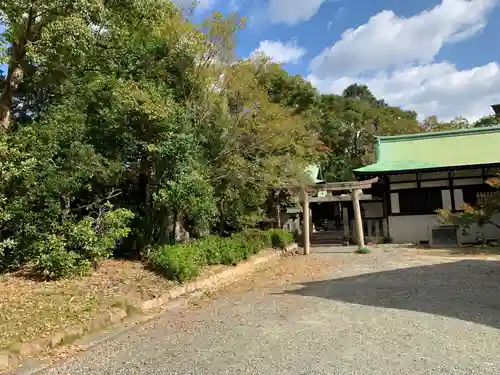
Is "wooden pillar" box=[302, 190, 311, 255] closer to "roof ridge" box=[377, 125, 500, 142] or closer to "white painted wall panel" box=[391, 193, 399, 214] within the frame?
"white painted wall panel" box=[391, 193, 399, 214]

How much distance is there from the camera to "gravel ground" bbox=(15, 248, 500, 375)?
14.4 ft

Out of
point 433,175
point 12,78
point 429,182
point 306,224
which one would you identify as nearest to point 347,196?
point 306,224

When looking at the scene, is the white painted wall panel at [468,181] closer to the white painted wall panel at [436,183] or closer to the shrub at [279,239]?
the white painted wall panel at [436,183]

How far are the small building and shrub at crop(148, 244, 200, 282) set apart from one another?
34.1 ft

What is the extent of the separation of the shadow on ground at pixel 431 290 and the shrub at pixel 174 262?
2.36m

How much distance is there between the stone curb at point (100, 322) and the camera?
5070 mm

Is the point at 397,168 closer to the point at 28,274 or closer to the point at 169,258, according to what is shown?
the point at 169,258

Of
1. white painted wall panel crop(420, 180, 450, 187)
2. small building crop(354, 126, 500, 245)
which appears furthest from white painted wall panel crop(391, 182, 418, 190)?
white painted wall panel crop(420, 180, 450, 187)

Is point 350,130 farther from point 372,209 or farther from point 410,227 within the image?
point 410,227

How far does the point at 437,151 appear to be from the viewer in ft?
64.0

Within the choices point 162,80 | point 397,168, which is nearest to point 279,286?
point 162,80

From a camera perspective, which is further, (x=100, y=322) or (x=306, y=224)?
(x=306, y=224)

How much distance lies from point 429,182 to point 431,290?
1148 centimetres

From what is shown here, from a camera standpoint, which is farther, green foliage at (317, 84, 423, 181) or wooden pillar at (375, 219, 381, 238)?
green foliage at (317, 84, 423, 181)
